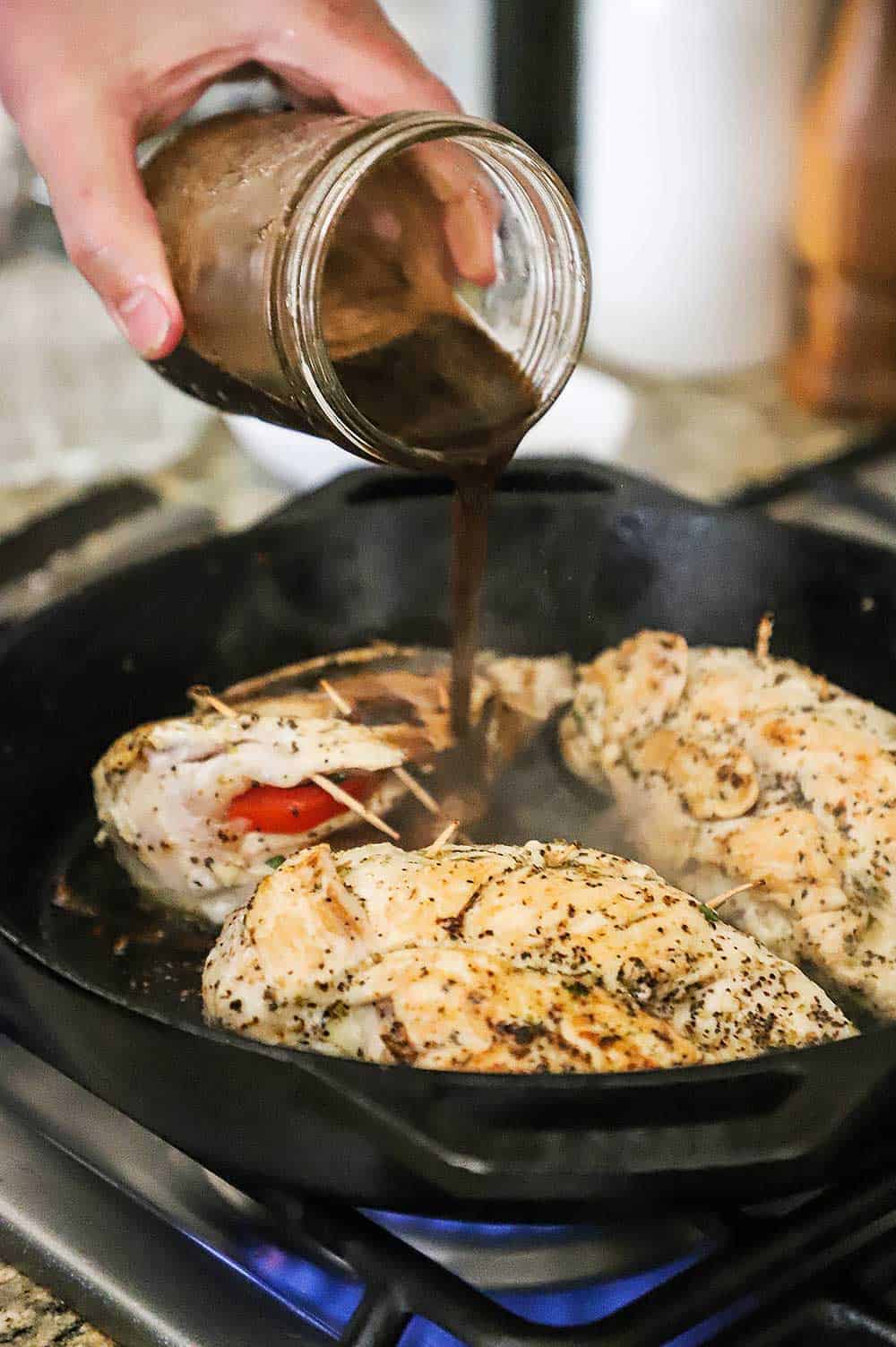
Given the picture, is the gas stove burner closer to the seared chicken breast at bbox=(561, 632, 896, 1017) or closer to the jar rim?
the seared chicken breast at bbox=(561, 632, 896, 1017)

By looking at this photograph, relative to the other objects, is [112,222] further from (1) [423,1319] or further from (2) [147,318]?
(1) [423,1319]

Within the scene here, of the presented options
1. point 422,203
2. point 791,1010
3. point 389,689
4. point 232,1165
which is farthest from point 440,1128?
point 422,203

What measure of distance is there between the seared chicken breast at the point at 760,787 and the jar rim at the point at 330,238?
0.39 m

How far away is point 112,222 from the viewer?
48.7 inches

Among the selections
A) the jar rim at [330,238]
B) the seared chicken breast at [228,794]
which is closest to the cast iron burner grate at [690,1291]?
the seared chicken breast at [228,794]

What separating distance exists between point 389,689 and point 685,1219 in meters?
0.69

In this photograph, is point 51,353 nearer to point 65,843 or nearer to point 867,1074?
point 65,843

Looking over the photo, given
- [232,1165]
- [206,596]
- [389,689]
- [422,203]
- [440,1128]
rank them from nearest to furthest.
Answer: [440,1128] → [232,1165] → [422,203] → [389,689] → [206,596]

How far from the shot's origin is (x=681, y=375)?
278 centimetres

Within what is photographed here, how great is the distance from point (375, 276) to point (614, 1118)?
862mm

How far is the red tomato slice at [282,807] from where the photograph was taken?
4.18ft

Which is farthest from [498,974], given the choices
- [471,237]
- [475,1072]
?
[471,237]

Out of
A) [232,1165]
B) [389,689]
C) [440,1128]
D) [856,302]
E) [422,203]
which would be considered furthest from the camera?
[856,302]

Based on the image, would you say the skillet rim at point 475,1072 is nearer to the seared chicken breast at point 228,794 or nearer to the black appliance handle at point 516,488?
the black appliance handle at point 516,488
